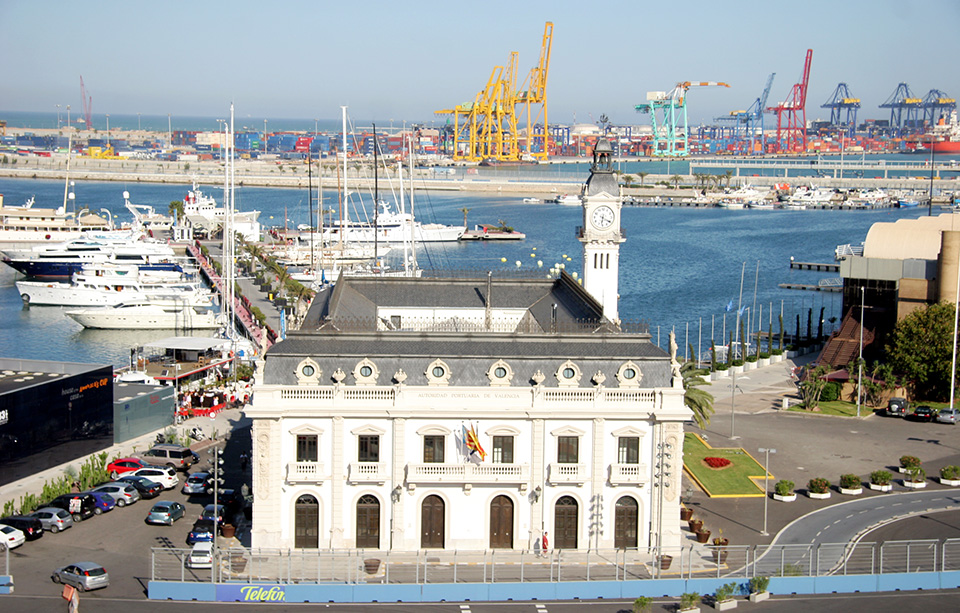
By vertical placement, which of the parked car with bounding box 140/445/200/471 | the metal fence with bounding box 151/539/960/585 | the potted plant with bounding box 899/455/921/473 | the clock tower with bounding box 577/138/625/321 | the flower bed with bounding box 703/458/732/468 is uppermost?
the clock tower with bounding box 577/138/625/321

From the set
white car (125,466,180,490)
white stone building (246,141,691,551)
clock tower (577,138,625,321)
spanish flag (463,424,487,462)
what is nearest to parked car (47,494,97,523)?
white car (125,466,180,490)

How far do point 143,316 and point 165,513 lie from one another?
5952 centimetres

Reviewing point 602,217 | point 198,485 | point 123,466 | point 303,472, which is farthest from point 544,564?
point 123,466

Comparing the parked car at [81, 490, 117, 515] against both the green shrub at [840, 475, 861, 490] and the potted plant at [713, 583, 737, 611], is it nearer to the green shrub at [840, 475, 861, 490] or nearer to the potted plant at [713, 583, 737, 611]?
the potted plant at [713, 583, 737, 611]

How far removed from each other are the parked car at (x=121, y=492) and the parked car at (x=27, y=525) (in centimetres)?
392

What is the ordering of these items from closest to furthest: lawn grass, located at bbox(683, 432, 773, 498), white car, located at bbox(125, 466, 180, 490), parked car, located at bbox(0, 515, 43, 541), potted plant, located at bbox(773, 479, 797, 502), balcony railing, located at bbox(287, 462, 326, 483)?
1. balcony railing, located at bbox(287, 462, 326, 483)
2. parked car, located at bbox(0, 515, 43, 541)
3. potted plant, located at bbox(773, 479, 797, 502)
4. white car, located at bbox(125, 466, 180, 490)
5. lawn grass, located at bbox(683, 432, 773, 498)

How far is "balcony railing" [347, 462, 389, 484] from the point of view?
36188 millimetres

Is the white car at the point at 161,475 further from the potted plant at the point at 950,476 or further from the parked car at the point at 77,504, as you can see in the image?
the potted plant at the point at 950,476

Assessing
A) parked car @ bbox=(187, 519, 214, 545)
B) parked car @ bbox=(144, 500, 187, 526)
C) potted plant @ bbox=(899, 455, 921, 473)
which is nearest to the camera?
parked car @ bbox=(187, 519, 214, 545)

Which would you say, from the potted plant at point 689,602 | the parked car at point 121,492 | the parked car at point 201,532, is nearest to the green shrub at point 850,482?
the potted plant at point 689,602

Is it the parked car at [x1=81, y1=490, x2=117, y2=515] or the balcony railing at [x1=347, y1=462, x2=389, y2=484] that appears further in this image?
the parked car at [x1=81, y1=490, x2=117, y2=515]

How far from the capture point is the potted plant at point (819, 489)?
44.0 metres

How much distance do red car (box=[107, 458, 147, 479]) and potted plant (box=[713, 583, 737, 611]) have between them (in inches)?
1048

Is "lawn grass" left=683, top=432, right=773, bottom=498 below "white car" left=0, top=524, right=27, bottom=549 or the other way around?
the other way around
